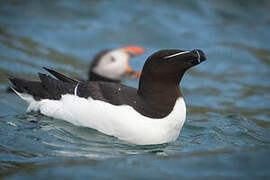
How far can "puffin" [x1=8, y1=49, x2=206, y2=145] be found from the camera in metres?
4.40

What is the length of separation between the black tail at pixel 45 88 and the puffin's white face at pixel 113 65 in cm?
294

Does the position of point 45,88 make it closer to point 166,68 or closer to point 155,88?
point 155,88

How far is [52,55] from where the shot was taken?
9.59m

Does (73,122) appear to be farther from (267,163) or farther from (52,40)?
(52,40)

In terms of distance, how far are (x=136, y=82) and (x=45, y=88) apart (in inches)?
159

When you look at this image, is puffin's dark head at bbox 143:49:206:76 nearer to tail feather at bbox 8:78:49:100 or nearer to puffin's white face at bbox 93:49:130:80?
tail feather at bbox 8:78:49:100

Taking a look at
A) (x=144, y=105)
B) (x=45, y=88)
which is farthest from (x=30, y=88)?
(x=144, y=105)

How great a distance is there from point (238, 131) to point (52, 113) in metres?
2.02

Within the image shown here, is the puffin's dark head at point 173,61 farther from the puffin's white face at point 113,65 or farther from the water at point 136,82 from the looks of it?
the puffin's white face at point 113,65

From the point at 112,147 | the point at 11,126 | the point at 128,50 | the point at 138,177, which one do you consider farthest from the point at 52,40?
the point at 138,177

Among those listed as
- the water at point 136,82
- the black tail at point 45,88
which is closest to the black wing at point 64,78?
the black tail at point 45,88

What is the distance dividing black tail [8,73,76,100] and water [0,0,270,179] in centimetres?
25

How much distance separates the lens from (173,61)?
443cm

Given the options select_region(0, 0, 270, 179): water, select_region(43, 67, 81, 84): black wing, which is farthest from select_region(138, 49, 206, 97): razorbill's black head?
select_region(43, 67, 81, 84): black wing
